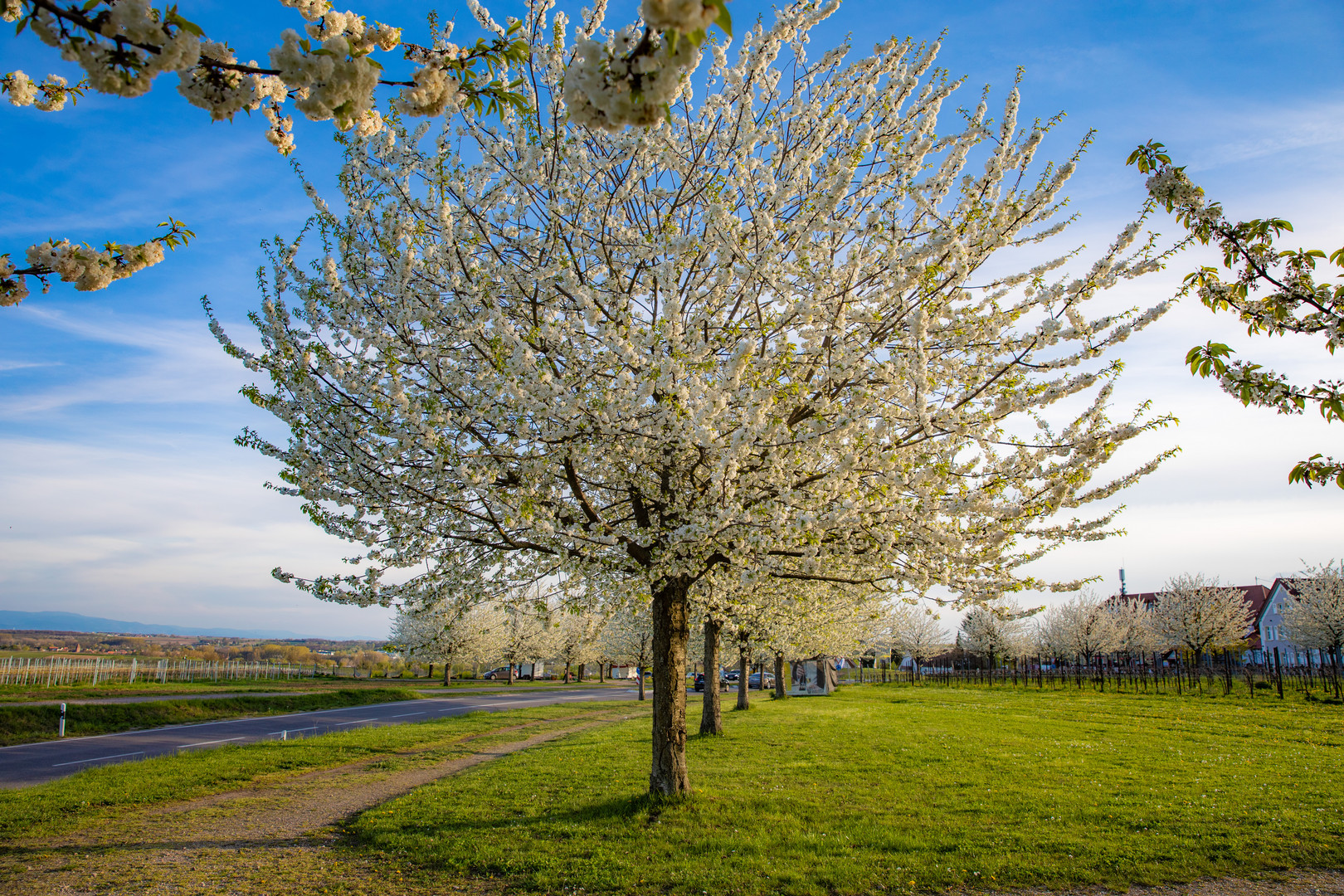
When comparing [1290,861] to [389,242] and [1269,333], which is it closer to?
[1269,333]

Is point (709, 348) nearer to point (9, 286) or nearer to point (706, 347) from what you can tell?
point (706, 347)

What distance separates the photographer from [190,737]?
18.5 m

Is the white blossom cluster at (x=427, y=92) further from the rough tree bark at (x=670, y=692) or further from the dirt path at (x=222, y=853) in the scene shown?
the dirt path at (x=222, y=853)

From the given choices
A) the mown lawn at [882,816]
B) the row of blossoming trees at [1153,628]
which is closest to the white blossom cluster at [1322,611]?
the row of blossoming trees at [1153,628]

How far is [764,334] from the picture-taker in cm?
730

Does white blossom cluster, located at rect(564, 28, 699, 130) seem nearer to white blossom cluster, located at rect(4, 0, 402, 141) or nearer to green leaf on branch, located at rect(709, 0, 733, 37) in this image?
green leaf on branch, located at rect(709, 0, 733, 37)

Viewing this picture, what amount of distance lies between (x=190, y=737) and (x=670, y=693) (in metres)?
17.0

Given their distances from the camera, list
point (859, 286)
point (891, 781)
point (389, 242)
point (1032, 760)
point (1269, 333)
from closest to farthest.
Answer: point (1269, 333) < point (389, 242) < point (859, 286) < point (891, 781) < point (1032, 760)

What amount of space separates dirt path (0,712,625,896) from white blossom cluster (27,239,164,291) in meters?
6.12

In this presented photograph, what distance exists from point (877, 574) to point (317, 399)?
6.72m

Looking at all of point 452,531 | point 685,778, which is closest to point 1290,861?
point 685,778

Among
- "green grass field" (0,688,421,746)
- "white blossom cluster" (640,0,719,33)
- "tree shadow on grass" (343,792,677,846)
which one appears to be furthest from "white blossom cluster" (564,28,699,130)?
"green grass field" (0,688,421,746)

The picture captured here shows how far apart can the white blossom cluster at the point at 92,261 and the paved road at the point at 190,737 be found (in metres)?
13.2

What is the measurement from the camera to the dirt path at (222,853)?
6754 mm
